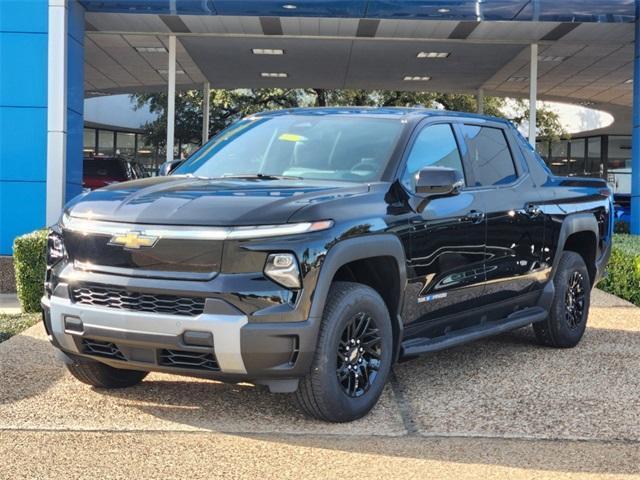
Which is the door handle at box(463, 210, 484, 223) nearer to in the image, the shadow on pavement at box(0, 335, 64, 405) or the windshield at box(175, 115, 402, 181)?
the windshield at box(175, 115, 402, 181)

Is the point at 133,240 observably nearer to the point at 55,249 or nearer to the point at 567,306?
the point at 55,249

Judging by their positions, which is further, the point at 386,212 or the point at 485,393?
the point at 485,393

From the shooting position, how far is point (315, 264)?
420cm

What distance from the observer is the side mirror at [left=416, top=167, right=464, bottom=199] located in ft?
16.0

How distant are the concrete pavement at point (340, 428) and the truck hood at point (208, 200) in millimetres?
1179

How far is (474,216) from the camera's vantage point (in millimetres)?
5539

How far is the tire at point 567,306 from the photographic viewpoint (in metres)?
6.69

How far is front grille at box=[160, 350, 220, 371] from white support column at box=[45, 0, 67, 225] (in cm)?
761

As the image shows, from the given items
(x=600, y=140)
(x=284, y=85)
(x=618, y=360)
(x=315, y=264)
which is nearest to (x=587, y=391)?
(x=618, y=360)

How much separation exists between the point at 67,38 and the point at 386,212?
8.17 m

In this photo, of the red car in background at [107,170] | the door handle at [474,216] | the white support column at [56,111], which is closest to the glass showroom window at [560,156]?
the red car in background at [107,170]

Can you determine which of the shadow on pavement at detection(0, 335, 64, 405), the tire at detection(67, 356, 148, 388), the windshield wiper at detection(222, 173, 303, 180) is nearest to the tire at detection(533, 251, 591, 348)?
the windshield wiper at detection(222, 173, 303, 180)

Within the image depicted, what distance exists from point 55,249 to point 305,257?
158cm

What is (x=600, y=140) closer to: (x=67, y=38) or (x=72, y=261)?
(x=67, y=38)
